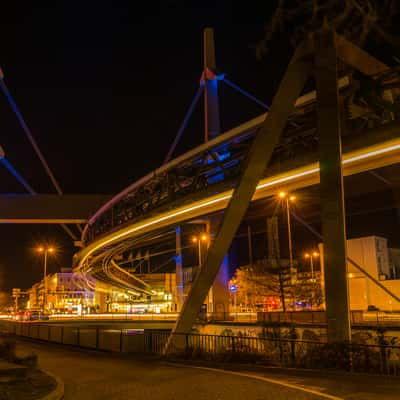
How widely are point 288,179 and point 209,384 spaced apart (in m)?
10.3

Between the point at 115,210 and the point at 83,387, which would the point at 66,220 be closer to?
the point at 115,210

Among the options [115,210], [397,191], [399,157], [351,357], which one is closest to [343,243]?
[351,357]

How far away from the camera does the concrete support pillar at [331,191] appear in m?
14.4

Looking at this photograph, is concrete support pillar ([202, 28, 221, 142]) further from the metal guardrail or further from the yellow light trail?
the metal guardrail

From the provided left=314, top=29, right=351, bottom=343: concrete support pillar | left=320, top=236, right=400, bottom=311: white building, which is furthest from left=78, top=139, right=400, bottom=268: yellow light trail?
left=320, top=236, right=400, bottom=311: white building

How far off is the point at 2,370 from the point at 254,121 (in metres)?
15.6

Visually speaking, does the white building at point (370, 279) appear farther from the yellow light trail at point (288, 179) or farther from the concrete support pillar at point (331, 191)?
the concrete support pillar at point (331, 191)

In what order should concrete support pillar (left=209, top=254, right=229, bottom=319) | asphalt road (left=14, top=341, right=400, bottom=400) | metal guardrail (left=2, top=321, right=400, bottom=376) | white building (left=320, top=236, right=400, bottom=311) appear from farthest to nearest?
white building (left=320, top=236, right=400, bottom=311) < concrete support pillar (left=209, top=254, right=229, bottom=319) < metal guardrail (left=2, top=321, right=400, bottom=376) < asphalt road (left=14, top=341, right=400, bottom=400)

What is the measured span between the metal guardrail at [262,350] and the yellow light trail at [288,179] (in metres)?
6.16

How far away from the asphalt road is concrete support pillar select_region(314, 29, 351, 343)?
2132 millimetres

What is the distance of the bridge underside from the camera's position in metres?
47.8

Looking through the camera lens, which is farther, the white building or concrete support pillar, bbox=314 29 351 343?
the white building

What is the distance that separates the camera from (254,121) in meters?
24.7

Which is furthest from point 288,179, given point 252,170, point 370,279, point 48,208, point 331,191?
point 48,208
